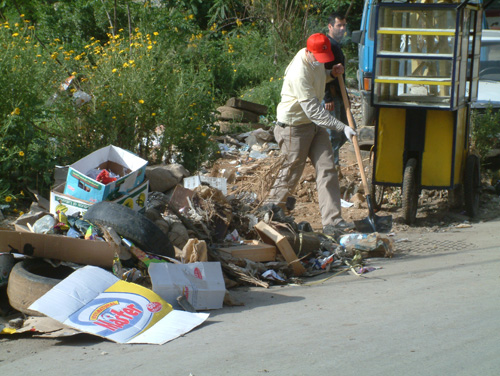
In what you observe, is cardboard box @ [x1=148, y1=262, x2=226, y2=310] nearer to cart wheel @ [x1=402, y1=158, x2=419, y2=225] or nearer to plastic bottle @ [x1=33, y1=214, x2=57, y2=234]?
plastic bottle @ [x1=33, y1=214, x2=57, y2=234]

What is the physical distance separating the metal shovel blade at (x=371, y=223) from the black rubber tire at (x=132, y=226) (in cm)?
231

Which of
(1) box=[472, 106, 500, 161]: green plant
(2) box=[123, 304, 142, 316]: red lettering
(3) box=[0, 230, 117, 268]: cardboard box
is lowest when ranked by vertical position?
(2) box=[123, 304, 142, 316]: red lettering

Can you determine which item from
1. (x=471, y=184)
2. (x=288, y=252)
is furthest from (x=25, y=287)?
(x=471, y=184)

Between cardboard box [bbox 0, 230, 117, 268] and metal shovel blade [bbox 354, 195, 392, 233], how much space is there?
2.82 metres

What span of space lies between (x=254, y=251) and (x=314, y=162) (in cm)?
188

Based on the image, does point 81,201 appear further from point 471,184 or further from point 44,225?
point 471,184

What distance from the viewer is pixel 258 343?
396cm

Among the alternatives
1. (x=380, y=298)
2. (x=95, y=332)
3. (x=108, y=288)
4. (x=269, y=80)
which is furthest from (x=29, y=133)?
(x=269, y=80)

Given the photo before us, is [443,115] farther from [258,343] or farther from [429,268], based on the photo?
[258,343]

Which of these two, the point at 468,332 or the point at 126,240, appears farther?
the point at 126,240

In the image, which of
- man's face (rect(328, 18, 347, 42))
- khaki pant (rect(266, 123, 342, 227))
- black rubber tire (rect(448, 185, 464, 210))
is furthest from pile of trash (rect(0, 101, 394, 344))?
man's face (rect(328, 18, 347, 42))

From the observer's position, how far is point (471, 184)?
7723mm

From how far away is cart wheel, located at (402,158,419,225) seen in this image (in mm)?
7207

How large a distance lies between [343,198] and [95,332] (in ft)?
17.7
